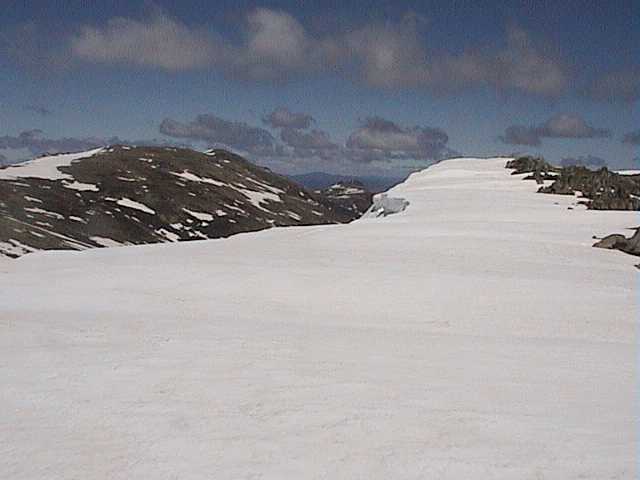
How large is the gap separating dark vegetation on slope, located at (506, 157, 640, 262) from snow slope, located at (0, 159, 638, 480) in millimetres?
2539

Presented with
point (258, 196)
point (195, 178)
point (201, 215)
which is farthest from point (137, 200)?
point (258, 196)

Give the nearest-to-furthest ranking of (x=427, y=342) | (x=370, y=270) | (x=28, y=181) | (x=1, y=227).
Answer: (x=427, y=342) < (x=370, y=270) < (x=1, y=227) < (x=28, y=181)

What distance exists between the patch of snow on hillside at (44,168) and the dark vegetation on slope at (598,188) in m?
80.8

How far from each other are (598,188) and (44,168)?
4039 inches

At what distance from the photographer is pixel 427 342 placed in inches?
406

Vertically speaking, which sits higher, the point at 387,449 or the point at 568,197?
the point at 568,197

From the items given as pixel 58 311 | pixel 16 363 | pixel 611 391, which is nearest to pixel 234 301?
pixel 58 311

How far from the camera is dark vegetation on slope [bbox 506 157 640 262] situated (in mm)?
20388

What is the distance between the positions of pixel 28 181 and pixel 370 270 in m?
94.7

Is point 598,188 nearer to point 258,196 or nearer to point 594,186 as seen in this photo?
point 594,186

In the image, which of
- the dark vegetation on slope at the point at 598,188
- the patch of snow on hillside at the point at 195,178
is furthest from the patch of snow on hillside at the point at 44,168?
the dark vegetation on slope at the point at 598,188

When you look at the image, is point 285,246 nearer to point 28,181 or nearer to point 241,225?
point 241,225

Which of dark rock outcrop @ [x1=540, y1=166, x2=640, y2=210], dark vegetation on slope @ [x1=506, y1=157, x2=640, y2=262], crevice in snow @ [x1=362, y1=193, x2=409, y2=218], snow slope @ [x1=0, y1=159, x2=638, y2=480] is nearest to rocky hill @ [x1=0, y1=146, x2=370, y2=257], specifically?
crevice in snow @ [x1=362, y1=193, x2=409, y2=218]

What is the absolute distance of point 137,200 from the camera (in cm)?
10125
